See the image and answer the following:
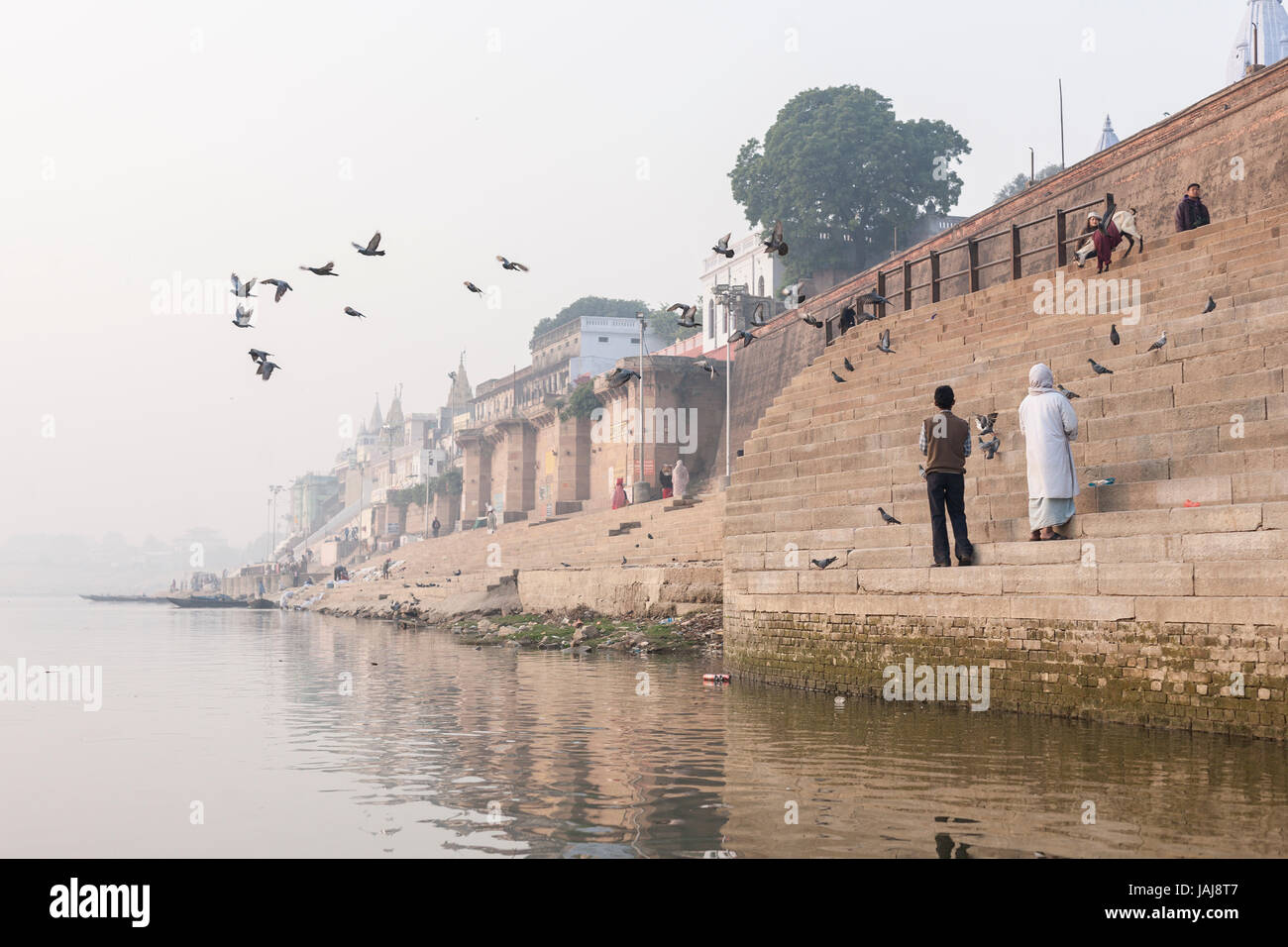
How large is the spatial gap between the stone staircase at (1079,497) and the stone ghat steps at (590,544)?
644 cm

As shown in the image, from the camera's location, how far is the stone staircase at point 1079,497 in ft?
25.7

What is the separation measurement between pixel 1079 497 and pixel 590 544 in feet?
66.1

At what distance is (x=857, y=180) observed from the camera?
46.2 m

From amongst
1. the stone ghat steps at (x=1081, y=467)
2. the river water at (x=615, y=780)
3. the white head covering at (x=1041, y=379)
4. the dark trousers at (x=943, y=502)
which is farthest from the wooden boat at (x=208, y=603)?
the white head covering at (x=1041, y=379)

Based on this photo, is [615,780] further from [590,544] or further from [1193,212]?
[590,544]

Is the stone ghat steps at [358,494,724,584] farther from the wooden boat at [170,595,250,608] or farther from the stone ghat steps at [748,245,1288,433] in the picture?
the wooden boat at [170,595,250,608]

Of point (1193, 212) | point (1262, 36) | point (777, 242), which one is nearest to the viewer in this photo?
point (777, 242)

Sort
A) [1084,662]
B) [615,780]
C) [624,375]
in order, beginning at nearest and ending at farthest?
[615,780] < [1084,662] < [624,375]

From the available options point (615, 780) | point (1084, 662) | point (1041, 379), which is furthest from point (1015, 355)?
point (615, 780)

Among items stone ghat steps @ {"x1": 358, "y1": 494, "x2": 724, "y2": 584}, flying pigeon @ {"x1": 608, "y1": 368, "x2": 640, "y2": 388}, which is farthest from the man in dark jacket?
stone ghat steps @ {"x1": 358, "y1": 494, "x2": 724, "y2": 584}

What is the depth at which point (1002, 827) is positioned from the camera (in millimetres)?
5277

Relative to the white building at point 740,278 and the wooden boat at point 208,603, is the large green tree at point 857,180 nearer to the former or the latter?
the white building at point 740,278

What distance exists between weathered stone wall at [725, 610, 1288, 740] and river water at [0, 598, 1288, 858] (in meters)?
0.20
